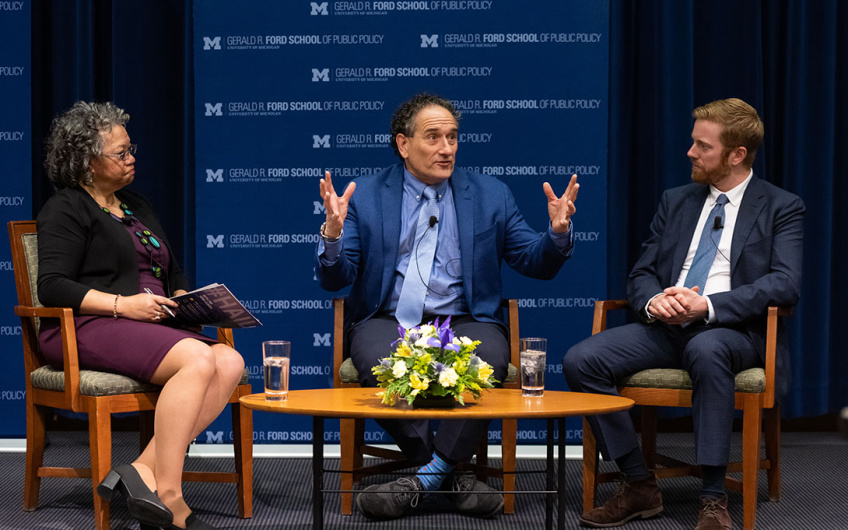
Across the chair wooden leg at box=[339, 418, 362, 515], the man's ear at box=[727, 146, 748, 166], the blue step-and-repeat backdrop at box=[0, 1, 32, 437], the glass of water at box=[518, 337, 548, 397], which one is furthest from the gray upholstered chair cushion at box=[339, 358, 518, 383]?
the blue step-and-repeat backdrop at box=[0, 1, 32, 437]

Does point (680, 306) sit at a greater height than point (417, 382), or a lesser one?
greater

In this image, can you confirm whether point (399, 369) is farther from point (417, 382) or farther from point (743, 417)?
point (743, 417)

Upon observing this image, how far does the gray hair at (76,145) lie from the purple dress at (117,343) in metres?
0.53

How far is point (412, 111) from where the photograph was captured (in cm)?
362

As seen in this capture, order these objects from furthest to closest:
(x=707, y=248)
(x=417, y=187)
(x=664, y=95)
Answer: (x=664, y=95) < (x=417, y=187) < (x=707, y=248)

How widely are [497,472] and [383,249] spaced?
970 millimetres

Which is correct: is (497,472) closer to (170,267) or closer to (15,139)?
(170,267)

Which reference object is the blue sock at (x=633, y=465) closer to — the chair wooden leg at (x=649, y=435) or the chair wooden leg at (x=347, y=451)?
the chair wooden leg at (x=649, y=435)

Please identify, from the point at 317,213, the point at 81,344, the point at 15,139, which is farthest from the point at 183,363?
the point at 15,139

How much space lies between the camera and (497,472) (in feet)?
10.00

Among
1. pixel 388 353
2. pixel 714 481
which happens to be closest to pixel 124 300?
pixel 388 353

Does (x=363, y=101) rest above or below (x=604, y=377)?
above

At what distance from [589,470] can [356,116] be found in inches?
74.2

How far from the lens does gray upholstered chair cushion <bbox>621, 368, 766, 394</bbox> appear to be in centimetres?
304
